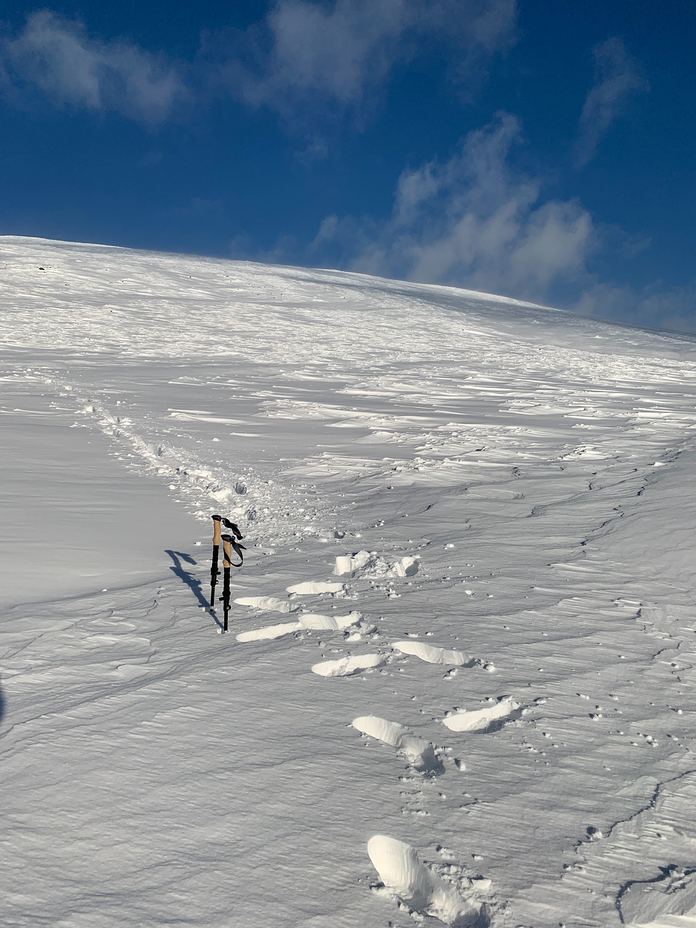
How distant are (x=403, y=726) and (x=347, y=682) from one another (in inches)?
21.5

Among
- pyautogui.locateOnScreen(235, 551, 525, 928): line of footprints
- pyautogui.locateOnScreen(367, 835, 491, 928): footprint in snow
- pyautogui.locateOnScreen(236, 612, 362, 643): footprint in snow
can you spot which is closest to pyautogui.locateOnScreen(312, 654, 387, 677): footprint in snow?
pyautogui.locateOnScreen(235, 551, 525, 928): line of footprints

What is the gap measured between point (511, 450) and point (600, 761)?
7.77m

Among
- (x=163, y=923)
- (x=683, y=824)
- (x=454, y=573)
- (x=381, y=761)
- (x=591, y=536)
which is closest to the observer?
(x=163, y=923)

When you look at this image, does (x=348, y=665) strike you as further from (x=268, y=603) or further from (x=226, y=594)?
(x=268, y=603)

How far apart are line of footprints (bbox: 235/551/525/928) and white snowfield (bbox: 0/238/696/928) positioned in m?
0.01

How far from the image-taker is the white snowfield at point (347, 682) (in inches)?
106

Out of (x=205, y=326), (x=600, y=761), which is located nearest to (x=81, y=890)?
(x=600, y=761)

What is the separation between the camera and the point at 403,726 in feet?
12.0

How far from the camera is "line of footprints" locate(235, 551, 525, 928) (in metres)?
2.65

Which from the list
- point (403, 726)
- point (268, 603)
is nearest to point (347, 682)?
point (403, 726)

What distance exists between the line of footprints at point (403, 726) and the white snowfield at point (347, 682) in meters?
0.01

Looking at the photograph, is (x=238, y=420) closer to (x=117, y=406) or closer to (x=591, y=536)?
(x=117, y=406)

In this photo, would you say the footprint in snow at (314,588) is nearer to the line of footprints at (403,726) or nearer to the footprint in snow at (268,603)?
the line of footprints at (403,726)

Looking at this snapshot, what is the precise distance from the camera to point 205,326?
2764 cm
